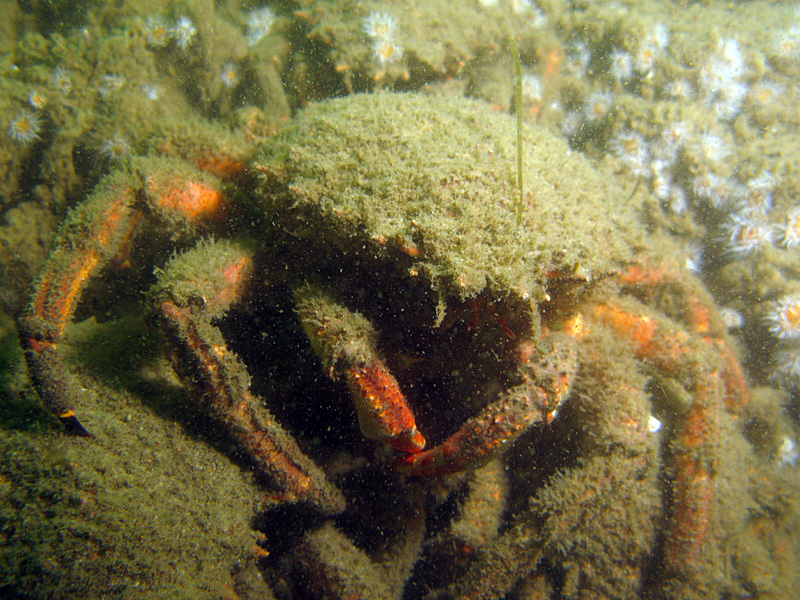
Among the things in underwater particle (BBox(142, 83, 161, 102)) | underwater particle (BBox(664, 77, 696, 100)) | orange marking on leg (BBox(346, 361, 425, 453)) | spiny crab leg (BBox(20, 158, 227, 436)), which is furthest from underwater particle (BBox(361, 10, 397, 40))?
underwater particle (BBox(664, 77, 696, 100))

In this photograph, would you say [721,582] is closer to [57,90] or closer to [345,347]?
[345,347]

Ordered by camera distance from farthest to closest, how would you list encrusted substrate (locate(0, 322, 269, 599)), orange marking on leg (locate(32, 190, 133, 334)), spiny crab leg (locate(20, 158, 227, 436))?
orange marking on leg (locate(32, 190, 133, 334)) < spiny crab leg (locate(20, 158, 227, 436)) < encrusted substrate (locate(0, 322, 269, 599))

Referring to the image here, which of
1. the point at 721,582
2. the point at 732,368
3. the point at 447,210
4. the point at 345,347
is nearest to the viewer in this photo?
the point at 447,210

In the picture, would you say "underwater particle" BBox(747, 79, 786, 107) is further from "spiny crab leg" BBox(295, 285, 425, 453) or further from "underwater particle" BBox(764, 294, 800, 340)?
"spiny crab leg" BBox(295, 285, 425, 453)

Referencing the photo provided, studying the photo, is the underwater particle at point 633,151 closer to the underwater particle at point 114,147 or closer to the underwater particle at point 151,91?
the underwater particle at point 151,91

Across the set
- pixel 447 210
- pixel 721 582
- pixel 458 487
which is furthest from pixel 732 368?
pixel 447 210

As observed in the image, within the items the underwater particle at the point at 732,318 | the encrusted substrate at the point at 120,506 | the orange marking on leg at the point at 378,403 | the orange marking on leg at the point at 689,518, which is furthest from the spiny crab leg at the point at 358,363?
the underwater particle at the point at 732,318
